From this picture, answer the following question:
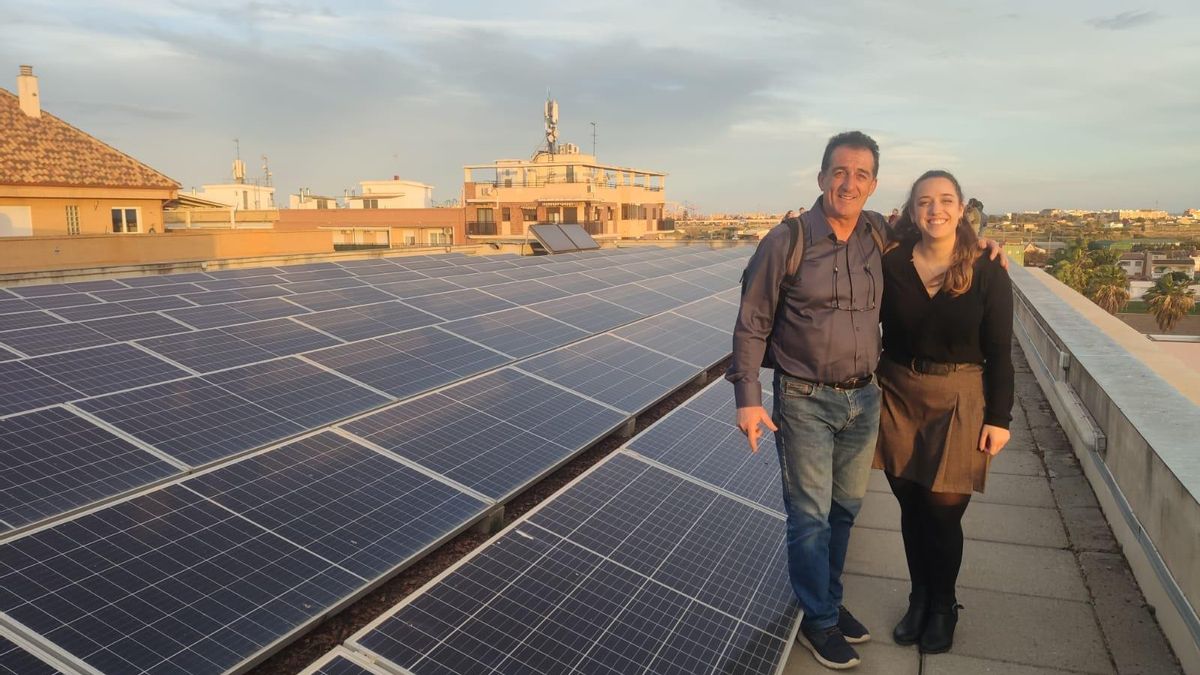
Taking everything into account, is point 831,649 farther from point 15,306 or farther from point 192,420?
point 15,306

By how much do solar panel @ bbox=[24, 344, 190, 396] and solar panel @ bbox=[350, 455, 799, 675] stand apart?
4226 millimetres

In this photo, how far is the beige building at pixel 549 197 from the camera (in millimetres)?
65062

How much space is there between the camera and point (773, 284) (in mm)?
3811

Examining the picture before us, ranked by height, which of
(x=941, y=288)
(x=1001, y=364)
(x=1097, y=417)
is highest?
(x=941, y=288)

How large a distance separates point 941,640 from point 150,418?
18.7 feet

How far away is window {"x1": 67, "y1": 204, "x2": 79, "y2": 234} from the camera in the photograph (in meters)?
28.1

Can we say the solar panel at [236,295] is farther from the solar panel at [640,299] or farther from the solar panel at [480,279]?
the solar panel at [640,299]

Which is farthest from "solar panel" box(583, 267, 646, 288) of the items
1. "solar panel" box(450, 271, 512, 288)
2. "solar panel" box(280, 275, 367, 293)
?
"solar panel" box(280, 275, 367, 293)

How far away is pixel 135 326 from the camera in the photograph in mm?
8789

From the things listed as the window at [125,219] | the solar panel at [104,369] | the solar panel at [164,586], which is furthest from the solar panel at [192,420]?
the window at [125,219]

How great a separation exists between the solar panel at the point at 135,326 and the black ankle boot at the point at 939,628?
320 inches

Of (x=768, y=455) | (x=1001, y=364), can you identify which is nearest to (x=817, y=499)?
(x=1001, y=364)

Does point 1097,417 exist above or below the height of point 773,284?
below

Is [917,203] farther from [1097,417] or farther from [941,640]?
[1097,417]
